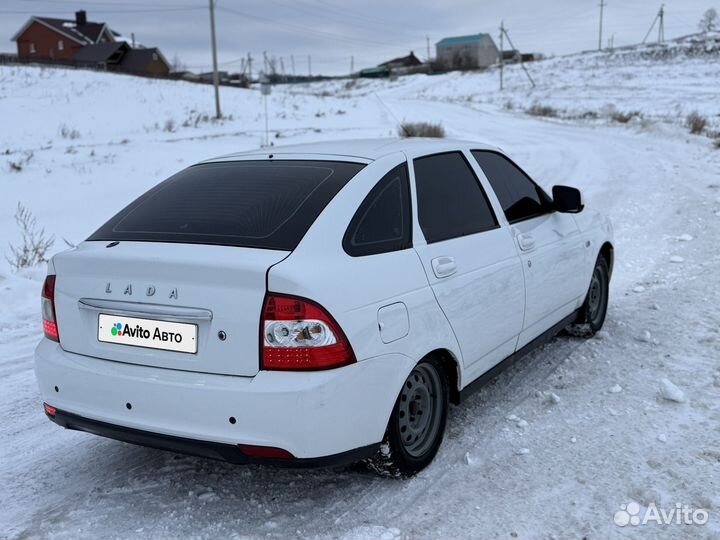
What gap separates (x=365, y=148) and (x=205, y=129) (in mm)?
22467

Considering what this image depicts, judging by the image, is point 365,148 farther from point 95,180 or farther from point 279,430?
point 95,180

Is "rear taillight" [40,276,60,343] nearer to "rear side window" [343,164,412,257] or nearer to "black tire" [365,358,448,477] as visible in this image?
"rear side window" [343,164,412,257]

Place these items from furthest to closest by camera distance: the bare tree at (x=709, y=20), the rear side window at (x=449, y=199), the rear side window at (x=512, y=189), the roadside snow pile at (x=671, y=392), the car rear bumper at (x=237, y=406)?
the bare tree at (x=709, y=20) < the rear side window at (x=512, y=189) < the roadside snow pile at (x=671, y=392) < the rear side window at (x=449, y=199) < the car rear bumper at (x=237, y=406)

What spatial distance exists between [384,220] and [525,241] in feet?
4.40

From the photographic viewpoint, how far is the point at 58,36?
244ft

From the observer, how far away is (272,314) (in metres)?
2.80

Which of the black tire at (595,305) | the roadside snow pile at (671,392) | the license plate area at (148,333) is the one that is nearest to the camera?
the license plate area at (148,333)

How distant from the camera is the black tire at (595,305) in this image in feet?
17.9

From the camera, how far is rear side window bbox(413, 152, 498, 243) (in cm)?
370

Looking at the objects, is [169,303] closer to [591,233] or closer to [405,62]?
[591,233]

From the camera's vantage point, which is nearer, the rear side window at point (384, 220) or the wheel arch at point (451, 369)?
the rear side window at point (384, 220)

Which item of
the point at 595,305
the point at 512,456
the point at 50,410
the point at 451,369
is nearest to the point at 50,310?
the point at 50,410

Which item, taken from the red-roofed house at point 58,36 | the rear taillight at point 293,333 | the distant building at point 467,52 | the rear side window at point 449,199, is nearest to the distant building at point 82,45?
the red-roofed house at point 58,36

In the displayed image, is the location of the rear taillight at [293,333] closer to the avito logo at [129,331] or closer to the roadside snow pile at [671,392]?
the avito logo at [129,331]
